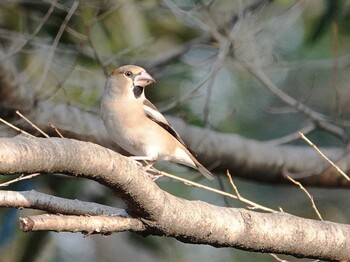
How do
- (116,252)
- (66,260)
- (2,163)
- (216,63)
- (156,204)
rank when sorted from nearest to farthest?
(2,163)
(156,204)
(216,63)
(66,260)
(116,252)

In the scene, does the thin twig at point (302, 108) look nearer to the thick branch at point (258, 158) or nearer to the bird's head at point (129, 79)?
the thick branch at point (258, 158)

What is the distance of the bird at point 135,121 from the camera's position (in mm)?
4438

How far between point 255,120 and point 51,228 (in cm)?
682

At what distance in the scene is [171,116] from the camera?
5.87 meters

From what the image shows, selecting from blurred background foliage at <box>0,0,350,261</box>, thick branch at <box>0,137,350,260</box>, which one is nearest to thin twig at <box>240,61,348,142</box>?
blurred background foliage at <box>0,0,350,261</box>

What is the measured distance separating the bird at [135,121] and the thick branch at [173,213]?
1.01 meters

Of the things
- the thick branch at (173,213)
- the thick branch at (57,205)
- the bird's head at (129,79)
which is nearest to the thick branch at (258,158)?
the bird's head at (129,79)

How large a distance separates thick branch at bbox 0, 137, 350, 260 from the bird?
1.01m

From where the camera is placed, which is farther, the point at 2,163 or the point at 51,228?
the point at 51,228

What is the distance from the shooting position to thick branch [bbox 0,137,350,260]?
269 cm

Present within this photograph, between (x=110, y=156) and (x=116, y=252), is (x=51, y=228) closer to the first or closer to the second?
(x=110, y=156)

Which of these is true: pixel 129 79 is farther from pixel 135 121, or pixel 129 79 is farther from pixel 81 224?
pixel 81 224

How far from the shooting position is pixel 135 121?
449cm

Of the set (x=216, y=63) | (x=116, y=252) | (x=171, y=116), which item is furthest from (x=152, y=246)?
(x=116, y=252)
